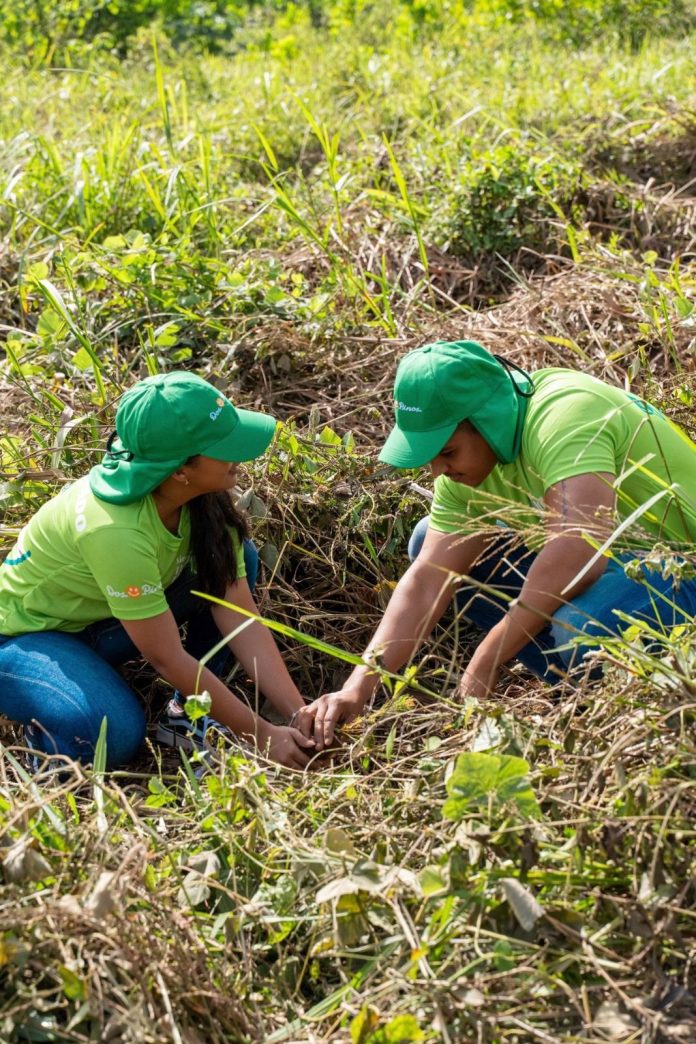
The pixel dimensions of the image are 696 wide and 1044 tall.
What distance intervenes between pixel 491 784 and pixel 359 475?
134 cm

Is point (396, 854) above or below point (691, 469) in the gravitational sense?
below

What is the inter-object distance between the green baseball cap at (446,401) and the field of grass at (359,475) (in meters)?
0.42

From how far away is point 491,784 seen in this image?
172cm

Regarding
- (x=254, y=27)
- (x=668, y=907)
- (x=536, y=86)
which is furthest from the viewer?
(x=254, y=27)

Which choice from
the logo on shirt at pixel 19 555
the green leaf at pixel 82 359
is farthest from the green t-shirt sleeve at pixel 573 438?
the green leaf at pixel 82 359

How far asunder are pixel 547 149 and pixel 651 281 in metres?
0.97

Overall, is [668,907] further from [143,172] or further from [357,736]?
[143,172]

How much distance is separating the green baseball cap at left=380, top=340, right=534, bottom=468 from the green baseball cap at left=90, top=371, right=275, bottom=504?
298mm

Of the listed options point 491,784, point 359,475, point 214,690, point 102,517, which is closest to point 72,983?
point 491,784

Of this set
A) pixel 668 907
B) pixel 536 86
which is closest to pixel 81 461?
→ pixel 668 907

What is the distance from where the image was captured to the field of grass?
1.67 metres

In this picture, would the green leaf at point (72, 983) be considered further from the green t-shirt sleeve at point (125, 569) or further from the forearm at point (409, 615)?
the forearm at point (409, 615)

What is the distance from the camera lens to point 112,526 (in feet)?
7.69

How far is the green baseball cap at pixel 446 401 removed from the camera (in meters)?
2.20
